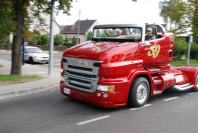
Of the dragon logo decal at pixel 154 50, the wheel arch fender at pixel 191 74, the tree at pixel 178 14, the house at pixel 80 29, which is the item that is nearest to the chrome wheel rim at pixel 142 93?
the dragon logo decal at pixel 154 50

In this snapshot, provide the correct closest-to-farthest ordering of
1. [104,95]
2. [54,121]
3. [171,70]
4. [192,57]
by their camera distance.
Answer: [54,121] < [104,95] < [171,70] < [192,57]

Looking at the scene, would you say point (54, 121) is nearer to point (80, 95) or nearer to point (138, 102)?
point (80, 95)

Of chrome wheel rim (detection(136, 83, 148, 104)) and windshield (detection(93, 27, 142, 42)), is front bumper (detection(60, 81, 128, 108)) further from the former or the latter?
windshield (detection(93, 27, 142, 42))

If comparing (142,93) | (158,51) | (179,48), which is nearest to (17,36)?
(158,51)

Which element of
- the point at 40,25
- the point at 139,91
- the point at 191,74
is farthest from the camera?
the point at 40,25

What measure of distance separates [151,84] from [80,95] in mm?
2082

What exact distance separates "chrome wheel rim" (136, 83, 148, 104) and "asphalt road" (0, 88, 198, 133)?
22cm

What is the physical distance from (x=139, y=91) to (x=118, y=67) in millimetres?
1175

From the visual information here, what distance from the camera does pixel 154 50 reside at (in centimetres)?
995

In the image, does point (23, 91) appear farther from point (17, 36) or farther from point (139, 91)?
point (139, 91)

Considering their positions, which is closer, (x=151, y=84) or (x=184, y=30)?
(x=151, y=84)

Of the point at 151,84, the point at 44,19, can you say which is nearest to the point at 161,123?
the point at 151,84

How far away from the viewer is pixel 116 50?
8922 millimetres

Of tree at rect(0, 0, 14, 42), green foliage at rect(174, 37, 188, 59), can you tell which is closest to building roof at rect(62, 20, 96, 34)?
green foliage at rect(174, 37, 188, 59)
